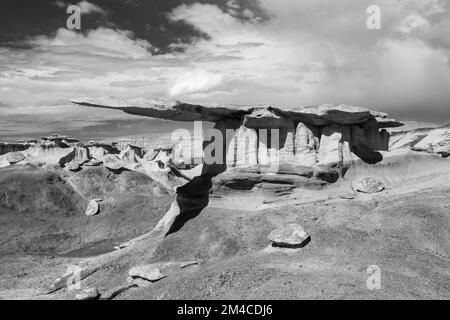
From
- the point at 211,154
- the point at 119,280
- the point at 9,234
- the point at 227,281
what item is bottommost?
the point at 9,234

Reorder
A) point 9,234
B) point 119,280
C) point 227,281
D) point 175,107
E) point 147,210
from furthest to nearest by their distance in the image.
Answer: point 147,210 < point 9,234 < point 175,107 < point 119,280 < point 227,281

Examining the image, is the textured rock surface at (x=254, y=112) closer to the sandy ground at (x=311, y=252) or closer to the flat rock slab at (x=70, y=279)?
the sandy ground at (x=311, y=252)

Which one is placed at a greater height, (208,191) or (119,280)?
(208,191)

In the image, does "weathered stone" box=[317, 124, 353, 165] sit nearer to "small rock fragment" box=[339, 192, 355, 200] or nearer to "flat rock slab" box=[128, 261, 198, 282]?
"small rock fragment" box=[339, 192, 355, 200]

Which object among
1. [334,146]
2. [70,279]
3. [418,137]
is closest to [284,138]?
[334,146]

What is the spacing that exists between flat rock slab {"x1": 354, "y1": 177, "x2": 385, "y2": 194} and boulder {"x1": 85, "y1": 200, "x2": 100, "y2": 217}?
2845cm

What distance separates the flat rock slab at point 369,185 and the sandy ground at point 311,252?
1.42ft

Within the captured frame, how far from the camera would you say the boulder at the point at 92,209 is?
144 ft

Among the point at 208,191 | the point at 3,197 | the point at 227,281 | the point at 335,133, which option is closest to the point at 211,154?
the point at 208,191

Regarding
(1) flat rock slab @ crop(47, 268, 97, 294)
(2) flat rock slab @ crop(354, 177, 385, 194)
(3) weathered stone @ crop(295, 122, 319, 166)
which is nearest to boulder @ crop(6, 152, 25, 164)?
(1) flat rock slab @ crop(47, 268, 97, 294)

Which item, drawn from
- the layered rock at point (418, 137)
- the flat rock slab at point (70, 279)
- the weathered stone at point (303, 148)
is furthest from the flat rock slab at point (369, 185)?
the layered rock at point (418, 137)

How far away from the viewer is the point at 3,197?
4681 centimetres
